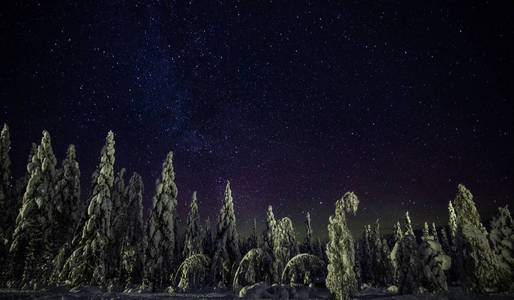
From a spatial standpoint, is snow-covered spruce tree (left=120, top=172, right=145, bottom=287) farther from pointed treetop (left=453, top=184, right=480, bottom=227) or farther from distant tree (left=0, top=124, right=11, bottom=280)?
pointed treetop (left=453, top=184, right=480, bottom=227)

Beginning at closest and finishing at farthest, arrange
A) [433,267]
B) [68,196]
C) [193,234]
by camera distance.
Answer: [433,267] < [68,196] < [193,234]

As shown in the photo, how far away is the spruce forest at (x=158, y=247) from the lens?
17578mm

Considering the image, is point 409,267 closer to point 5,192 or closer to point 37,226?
point 37,226

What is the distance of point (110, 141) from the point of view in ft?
82.6

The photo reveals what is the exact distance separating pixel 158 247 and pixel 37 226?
10.8 m

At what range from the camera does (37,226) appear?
77.9 ft

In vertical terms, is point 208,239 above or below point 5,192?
below

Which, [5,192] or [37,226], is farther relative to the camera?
[5,192]

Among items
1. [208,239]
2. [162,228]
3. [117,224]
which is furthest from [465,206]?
[208,239]

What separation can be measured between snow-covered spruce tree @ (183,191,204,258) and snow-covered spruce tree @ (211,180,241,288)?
21.1 feet

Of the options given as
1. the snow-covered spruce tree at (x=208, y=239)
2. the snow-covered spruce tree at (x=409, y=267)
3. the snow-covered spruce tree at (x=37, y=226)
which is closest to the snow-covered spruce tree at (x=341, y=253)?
the snow-covered spruce tree at (x=409, y=267)

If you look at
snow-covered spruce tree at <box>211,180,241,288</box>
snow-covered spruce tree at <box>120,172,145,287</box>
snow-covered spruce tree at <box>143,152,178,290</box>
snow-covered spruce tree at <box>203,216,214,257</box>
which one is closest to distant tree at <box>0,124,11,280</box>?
snow-covered spruce tree at <box>120,172,145,287</box>

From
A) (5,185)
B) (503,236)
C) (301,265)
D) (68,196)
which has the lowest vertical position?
(301,265)

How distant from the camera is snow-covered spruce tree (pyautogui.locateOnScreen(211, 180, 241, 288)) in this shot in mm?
32375
